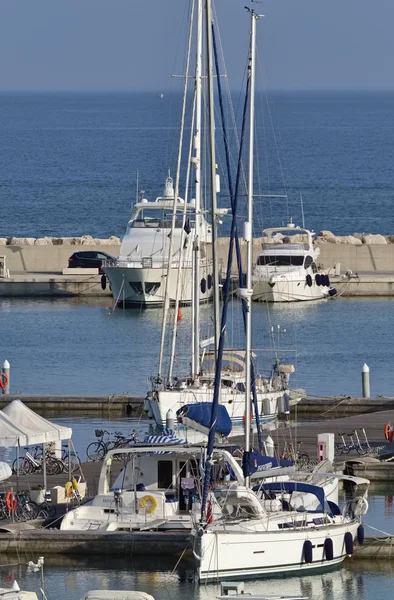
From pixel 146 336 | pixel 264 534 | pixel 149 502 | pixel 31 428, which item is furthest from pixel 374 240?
pixel 264 534

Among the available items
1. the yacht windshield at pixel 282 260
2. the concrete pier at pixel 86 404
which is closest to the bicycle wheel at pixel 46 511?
the concrete pier at pixel 86 404

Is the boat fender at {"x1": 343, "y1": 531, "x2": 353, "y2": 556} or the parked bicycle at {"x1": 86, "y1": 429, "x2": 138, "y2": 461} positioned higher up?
the parked bicycle at {"x1": 86, "y1": 429, "x2": 138, "y2": 461}

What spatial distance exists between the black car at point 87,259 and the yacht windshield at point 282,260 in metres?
6.62

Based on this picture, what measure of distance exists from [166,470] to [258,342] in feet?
78.2

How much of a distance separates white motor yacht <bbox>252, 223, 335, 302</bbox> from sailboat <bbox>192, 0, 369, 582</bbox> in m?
34.9

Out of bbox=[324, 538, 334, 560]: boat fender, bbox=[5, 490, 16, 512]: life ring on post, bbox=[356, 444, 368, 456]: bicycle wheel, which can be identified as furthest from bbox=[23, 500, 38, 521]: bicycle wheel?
bbox=[356, 444, 368, 456]: bicycle wheel

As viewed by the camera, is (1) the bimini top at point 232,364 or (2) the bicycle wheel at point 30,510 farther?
(1) the bimini top at point 232,364

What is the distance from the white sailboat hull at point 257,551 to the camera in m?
24.3

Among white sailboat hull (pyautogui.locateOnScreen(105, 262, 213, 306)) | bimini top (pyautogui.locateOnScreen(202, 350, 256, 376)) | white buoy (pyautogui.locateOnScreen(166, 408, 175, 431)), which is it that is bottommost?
white buoy (pyautogui.locateOnScreen(166, 408, 175, 431))

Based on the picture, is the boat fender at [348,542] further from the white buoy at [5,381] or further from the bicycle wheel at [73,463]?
the white buoy at [5,381]

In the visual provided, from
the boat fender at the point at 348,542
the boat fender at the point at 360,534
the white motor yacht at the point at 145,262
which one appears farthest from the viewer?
the white motor yacht at the point at 145,262

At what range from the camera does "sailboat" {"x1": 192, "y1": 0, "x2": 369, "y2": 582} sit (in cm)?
2442

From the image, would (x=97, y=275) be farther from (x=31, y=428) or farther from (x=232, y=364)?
(x=31, y=428)

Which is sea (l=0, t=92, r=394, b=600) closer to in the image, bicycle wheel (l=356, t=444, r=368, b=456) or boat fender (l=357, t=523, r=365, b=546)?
boat fender (l=357, t=523, r=365, b=546)
